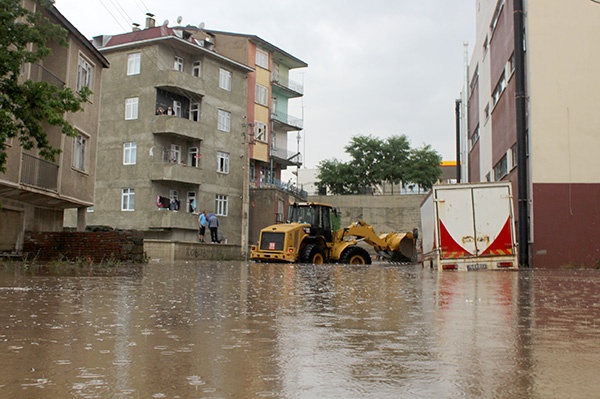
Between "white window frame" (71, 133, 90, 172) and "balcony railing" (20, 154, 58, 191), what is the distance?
2.02 meters

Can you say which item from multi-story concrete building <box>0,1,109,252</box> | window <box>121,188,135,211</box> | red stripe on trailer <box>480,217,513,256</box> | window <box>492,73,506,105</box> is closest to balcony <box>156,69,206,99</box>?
window <box>121,188,135,211</box>

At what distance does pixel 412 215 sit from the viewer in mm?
56094

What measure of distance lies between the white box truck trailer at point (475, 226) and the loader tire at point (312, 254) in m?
7.25

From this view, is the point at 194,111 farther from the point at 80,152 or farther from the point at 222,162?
the point at 80,152

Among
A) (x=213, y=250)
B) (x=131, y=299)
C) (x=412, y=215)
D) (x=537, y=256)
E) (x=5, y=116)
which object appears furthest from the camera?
(x=412, y=215)

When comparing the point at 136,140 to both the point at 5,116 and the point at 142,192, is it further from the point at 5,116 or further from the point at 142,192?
the point at 5,116

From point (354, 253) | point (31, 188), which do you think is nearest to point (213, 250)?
point (354, 253)

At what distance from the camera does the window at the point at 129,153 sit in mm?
43656

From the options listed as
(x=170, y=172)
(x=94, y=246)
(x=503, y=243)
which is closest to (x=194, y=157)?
(x=170, y=172)

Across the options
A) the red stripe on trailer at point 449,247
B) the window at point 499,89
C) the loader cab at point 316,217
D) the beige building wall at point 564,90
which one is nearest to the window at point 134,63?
the loader cab at point 316,217

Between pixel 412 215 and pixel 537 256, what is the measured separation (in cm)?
3340

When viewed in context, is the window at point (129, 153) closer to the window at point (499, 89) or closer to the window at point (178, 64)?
the window at point (178, 64)

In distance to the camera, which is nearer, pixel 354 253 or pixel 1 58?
pixel 1 58

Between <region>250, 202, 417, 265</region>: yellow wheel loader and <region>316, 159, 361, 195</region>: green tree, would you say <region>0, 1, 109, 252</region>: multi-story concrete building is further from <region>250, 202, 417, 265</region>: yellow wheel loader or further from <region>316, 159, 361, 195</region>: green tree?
<region>316, 159, 361, 195</region>: green tree
